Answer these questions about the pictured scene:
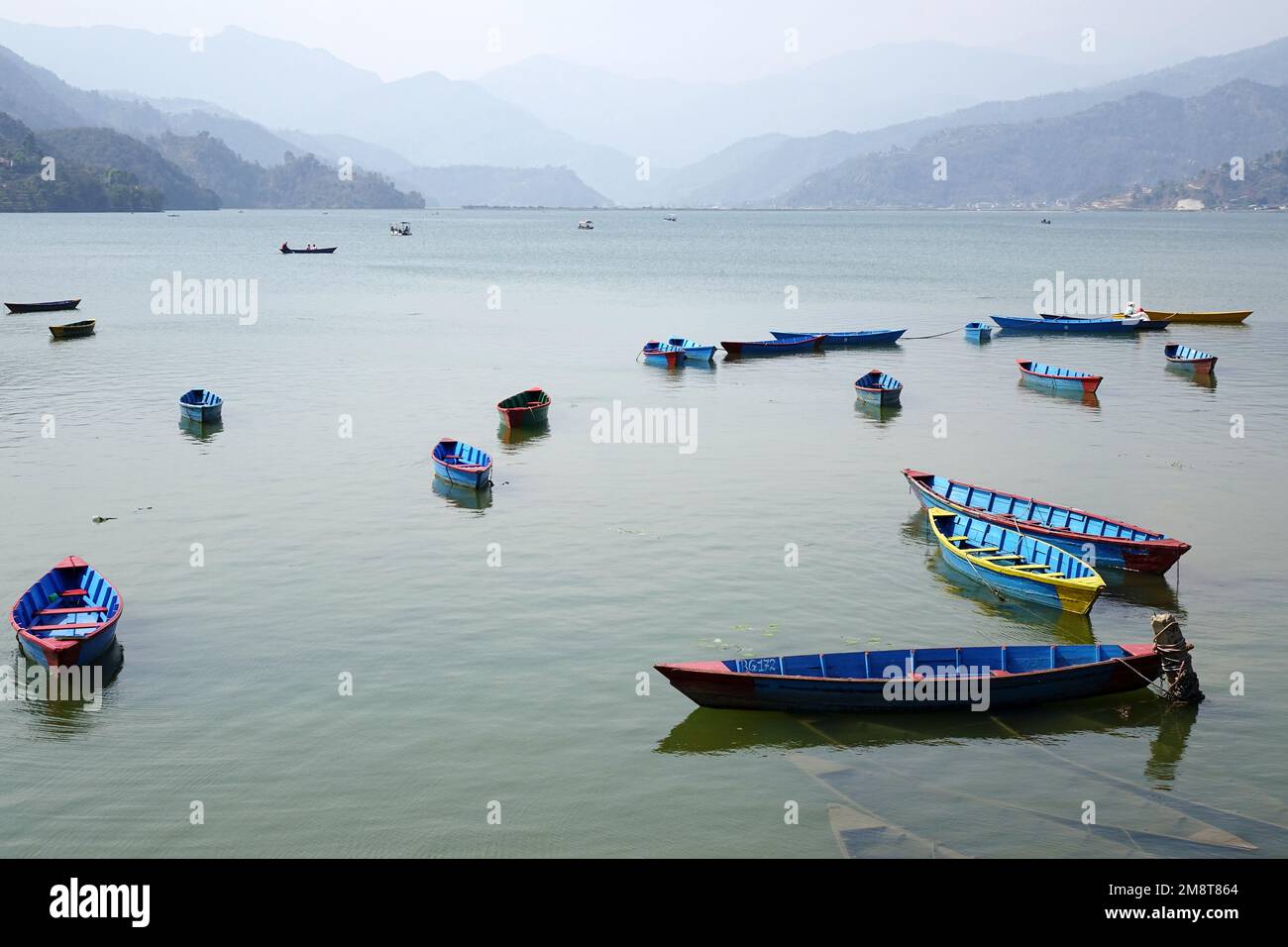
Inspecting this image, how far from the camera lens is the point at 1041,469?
44.9 m

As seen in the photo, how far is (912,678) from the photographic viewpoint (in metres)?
24.2

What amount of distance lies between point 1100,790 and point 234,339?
239 ft

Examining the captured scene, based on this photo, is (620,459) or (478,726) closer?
(478,726)

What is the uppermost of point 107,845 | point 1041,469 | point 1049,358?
point 1049,358

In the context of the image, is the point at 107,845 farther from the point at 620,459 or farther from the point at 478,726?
the point at 620,459

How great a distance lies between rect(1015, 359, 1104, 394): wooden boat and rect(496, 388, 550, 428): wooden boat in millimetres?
27657

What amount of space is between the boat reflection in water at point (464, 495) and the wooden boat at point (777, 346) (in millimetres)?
35844

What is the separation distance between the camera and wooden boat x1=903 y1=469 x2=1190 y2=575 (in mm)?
32219

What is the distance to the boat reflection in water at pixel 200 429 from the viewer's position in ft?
165

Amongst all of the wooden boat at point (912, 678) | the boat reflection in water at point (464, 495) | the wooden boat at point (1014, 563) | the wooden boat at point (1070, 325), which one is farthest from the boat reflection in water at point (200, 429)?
the wooden boat at point (1070, 325)

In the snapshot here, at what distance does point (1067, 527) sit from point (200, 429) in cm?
3628

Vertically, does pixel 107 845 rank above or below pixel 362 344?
below
